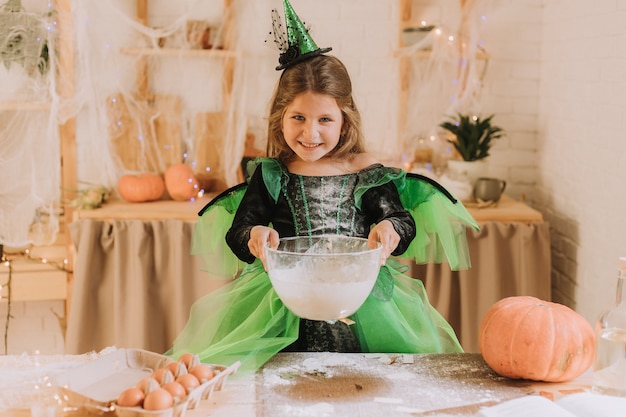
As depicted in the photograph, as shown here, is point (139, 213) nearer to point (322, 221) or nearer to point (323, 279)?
point (322, 221)

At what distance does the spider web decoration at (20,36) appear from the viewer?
3.34 m

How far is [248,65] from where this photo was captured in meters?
3.69

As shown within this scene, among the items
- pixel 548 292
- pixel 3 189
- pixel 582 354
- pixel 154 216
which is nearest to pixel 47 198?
pixel 3 189

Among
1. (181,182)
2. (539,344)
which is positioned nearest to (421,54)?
(181,182)

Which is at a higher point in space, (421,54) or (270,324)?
(421,54)

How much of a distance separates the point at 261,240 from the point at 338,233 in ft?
1.06

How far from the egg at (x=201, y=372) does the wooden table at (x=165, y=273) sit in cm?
196

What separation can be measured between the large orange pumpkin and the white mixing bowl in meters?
0.33

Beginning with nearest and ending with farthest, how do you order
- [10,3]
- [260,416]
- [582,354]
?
[260,416], [582,354], [10,3]

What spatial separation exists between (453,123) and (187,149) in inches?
52.4

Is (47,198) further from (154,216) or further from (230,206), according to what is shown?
(230,206)

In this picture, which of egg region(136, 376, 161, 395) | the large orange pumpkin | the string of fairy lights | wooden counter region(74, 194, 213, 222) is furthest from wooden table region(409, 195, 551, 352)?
egg region(136, 376, 161, 395)

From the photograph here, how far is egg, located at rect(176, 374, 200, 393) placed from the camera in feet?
4.51

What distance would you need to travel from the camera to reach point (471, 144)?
12.0ft
